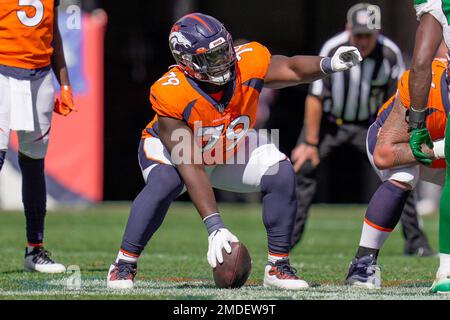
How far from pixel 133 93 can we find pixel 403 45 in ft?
11.9

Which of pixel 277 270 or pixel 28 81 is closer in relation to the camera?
pixel 277 270

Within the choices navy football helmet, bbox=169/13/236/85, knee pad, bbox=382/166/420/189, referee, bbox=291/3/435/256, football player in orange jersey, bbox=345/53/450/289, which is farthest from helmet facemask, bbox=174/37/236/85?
referee, bbox=291/3/435/256

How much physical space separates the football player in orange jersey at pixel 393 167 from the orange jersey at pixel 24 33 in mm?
2162

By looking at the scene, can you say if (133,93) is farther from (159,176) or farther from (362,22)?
(159,176)

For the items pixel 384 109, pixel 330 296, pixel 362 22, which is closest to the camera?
pixel 330 296

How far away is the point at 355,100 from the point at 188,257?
74.7 inches

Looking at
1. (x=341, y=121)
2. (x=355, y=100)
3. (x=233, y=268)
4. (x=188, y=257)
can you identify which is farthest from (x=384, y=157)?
(x=341, y=121)

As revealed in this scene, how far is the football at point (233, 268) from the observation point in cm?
537

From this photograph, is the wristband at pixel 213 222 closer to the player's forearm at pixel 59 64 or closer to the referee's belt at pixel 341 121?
the player's forearm at pixel 59 64

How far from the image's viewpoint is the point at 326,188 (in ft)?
46.2

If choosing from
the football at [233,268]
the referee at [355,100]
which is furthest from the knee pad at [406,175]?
the referee at [355,100]

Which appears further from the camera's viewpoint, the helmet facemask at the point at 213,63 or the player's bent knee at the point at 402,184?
the player's bent knee at the point at 402,184

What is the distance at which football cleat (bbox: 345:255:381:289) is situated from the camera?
5.70 meters
